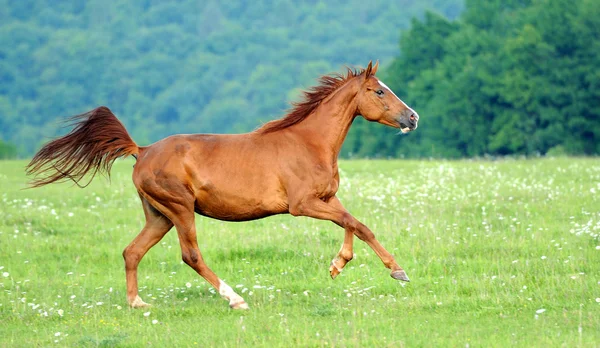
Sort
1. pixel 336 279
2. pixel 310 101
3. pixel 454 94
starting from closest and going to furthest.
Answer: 1. pixel 310 101
2. pixel 336 279
3. pixel 454 94

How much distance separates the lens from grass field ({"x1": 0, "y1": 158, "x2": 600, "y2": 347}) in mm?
9195

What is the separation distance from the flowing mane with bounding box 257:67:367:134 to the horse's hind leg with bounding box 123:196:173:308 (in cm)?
159

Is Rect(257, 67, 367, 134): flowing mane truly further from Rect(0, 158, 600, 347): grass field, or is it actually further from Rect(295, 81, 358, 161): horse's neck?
Rect(0, 158, 600, 347): grass field

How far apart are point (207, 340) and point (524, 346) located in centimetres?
290

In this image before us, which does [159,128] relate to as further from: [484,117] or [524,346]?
[524,346]

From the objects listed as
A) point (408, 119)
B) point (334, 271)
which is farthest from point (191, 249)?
point (408, 119)

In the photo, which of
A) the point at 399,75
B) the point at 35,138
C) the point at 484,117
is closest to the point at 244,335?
the point at 484,117

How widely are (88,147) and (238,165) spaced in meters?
1.93

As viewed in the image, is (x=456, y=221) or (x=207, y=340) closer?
(x=207, y=340)

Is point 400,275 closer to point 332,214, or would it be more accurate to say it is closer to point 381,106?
point 332,214

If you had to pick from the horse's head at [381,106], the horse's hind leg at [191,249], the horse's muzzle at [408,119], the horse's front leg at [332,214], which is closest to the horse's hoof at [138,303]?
the horse's hind leg at [191,249]

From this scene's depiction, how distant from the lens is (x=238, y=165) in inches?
435

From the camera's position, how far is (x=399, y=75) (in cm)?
7300

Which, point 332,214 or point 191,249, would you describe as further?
point 191,249
